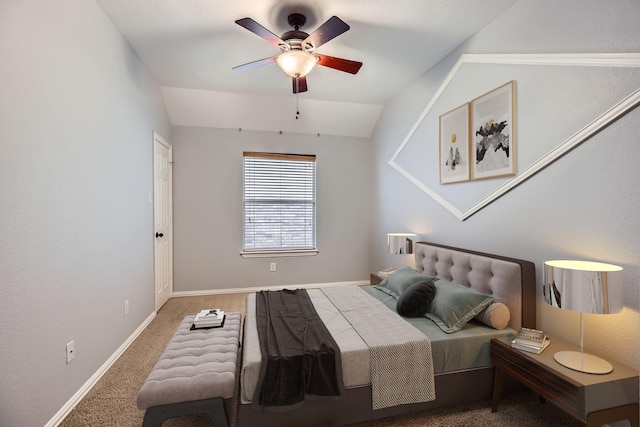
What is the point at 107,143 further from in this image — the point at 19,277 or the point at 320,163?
the point at 320,163

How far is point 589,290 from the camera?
58.1 inches

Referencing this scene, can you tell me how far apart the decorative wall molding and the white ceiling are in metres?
0.31

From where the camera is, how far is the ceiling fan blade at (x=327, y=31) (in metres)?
1.96

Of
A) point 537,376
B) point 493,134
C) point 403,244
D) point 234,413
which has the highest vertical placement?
point 493,134

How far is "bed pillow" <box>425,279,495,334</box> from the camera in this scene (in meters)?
2.07

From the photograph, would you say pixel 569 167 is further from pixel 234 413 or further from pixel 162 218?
pixel 162 218

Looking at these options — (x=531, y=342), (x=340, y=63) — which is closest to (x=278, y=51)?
(x=340, y=63)

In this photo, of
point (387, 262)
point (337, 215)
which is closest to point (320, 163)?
point (337, 215)

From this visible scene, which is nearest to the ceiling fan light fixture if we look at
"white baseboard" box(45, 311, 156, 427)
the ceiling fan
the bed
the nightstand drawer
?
the ceiling fan

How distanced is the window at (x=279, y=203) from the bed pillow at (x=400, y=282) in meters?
1.94

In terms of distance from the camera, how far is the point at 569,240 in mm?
1931

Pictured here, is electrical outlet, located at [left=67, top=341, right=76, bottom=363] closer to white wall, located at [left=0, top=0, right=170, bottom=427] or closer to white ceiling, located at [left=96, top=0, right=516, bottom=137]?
white wall, located at [left=0, top=0, right=170, bottom=427]

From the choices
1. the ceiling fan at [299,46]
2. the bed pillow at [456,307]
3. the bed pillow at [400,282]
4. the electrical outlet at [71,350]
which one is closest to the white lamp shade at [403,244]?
the bed pillow at [400,282]

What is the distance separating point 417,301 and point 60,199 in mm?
2523
